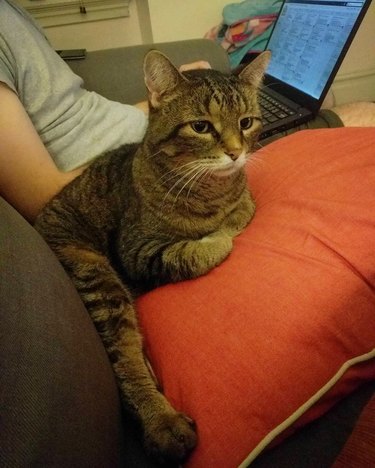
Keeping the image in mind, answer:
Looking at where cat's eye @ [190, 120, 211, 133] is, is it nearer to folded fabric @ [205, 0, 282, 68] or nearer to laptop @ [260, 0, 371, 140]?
laptop @ [260, 0, 371, 140]

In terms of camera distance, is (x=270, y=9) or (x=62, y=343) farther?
(x=270, y=9)

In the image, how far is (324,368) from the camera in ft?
1.66

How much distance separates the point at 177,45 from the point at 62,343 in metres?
1.37

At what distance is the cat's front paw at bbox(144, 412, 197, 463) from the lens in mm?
503

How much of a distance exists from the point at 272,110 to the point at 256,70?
0.49m

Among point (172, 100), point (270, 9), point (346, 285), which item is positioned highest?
point (270, 9)

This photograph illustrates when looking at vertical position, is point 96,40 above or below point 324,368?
above

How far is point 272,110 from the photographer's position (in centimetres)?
130

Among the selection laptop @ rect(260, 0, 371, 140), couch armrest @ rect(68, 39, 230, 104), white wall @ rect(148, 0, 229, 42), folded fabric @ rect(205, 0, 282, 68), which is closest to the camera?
laptop @ rect(260, 0, 371, 140)

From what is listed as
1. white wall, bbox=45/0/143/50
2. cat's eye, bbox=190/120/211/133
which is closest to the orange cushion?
cat's eye, bbox=190/120/211/133

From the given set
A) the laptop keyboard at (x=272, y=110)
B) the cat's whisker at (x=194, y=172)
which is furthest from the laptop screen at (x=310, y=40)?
the cat's whisker at (x=194, y=172)

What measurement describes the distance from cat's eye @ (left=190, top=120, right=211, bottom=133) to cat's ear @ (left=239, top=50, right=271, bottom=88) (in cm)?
20

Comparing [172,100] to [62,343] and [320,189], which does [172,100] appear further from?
[62,343]

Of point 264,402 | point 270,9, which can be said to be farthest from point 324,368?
point 270,9
